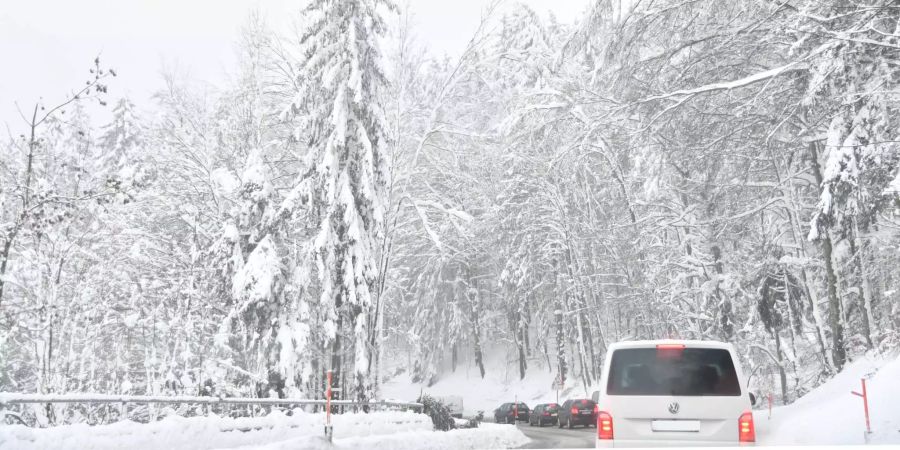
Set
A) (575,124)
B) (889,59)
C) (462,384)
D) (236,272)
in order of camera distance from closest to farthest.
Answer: (889,59) → (575,124) → (236,272) → (462,384)

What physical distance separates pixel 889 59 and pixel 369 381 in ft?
54.5

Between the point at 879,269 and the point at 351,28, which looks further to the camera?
the point at 879,269

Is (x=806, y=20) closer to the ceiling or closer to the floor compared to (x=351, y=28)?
closer to the floor

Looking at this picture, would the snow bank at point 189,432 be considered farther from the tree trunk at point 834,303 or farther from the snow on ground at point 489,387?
the snow on ground at point 489,387

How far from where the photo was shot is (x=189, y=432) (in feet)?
32.9

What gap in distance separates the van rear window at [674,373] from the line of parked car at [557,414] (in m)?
21.1

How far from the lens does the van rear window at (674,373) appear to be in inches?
275

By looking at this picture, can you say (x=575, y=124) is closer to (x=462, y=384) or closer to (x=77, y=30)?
(x=77, y=30)

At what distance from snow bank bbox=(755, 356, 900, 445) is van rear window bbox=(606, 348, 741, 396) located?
1.64 metres

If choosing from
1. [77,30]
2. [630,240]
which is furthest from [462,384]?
[77,30]

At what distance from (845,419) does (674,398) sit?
20.3 feet

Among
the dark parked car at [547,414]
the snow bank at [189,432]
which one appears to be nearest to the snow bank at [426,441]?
the snow bank at [189,432]

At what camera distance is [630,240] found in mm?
25609

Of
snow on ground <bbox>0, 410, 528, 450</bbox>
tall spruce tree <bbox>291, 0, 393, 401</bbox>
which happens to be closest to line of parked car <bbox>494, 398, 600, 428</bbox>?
tall spruce tree <bbox>291, 0, 393, 401</bbox>
